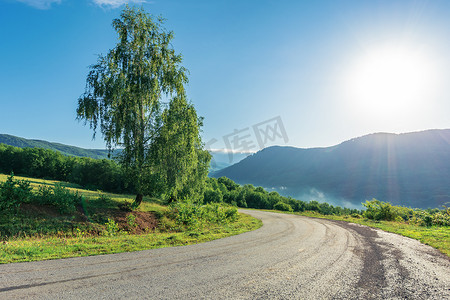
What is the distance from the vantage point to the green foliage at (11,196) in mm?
11039

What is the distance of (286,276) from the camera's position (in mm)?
5719

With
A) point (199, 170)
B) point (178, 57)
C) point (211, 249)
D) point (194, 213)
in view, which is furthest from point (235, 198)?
point (211, 249)

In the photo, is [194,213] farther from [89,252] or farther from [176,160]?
[89,252]

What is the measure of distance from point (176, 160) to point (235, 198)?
54.8m

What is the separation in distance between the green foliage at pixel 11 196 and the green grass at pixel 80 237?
760 mm

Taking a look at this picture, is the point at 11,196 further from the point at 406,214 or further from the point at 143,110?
the point at 406,214

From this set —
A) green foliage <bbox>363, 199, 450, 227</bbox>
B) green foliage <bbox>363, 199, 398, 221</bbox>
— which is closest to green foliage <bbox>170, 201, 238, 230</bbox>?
green foliage <bbox>363, 199, 398, 221</bbox>

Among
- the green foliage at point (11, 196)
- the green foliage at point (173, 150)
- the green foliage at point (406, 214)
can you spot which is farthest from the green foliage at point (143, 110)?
the green foliage at point (406, 214)

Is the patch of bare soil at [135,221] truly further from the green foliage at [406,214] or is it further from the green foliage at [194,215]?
the green foliage at [406,214]

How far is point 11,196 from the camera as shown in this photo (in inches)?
450

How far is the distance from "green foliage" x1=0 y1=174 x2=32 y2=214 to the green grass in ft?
2.49

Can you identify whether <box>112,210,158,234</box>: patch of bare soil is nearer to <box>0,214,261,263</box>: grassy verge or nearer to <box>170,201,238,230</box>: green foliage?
<box>170,201,238,230</box>: green foliage

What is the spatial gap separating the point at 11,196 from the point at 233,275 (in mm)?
13189

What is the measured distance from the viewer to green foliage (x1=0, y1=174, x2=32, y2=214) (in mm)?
11039
